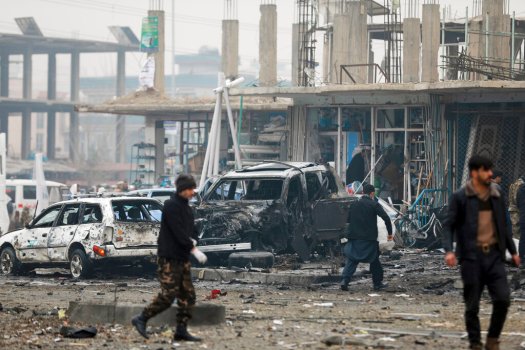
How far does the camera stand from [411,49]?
35750 millimetres

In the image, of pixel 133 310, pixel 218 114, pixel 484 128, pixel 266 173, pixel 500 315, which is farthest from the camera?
pixel 218 114

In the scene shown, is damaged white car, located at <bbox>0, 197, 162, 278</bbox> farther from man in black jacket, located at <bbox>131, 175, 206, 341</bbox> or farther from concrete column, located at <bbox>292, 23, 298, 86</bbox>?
concrete column, located at <bbox>292, 23, 298, 86</bbox>

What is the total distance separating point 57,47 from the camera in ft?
284

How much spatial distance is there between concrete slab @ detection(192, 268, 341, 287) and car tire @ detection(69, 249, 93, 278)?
1.80m

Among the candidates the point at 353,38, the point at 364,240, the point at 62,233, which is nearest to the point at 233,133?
the point at 353,38

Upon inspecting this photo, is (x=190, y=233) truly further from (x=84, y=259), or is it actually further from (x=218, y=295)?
(x=84, y=259)

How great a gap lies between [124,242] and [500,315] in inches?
430

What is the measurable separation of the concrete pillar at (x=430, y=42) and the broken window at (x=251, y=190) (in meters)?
15.3

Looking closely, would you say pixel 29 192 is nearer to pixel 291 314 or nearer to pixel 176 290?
pixel 291 314

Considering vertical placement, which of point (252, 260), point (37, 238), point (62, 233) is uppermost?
point (62, 233)

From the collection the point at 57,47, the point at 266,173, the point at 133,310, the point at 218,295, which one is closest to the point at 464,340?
the point at 133,310

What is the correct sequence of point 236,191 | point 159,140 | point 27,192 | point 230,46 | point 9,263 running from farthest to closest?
1. point 159,140
2. point 230,46
3. point 27,192
4. point 236,191
5. point 9,263

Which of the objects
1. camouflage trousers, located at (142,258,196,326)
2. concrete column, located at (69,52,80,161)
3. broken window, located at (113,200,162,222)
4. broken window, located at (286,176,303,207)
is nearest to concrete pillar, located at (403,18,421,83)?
broken window, located at (286,176,303,207)

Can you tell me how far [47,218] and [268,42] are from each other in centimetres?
1909
